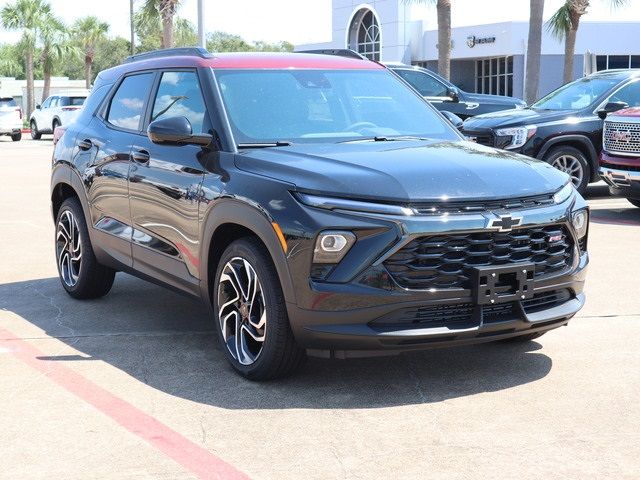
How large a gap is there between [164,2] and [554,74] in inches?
893

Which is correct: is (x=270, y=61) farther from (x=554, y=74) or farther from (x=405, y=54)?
(x=405, y=54)

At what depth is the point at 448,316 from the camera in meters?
5.22

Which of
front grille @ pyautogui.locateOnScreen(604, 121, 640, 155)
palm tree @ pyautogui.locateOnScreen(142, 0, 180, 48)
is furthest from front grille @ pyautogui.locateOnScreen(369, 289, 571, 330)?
palm tree @ pyautogui.locateOnScreen(142, 0, 180, 48)

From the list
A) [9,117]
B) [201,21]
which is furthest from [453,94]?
[9,117]

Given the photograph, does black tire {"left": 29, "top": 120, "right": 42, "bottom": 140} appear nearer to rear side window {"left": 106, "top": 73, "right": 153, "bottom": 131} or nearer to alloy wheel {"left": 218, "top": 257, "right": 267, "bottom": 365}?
rear side window {"left": 106, "top": 73, "right": 153, "bottom": 131}

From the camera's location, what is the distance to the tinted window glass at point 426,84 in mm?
19297

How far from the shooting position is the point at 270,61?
6570 mm

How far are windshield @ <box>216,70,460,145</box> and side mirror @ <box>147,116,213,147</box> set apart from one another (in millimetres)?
197

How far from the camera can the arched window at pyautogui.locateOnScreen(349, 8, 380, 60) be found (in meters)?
59.2

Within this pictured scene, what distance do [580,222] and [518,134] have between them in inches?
336

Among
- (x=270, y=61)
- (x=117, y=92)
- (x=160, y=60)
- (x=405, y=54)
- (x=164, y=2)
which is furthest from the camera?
(x=405, y=54)

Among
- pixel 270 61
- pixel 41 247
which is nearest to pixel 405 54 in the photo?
pixel 41 247

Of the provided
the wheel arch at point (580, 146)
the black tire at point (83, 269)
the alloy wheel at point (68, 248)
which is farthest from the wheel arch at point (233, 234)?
the wheel arch at point (580, 146)

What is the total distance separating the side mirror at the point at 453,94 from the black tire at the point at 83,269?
11532 millimetres
